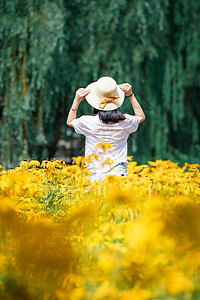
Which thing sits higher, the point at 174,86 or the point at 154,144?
the point at 174,86

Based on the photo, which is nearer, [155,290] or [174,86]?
[155,290]

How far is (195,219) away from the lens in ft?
4.96

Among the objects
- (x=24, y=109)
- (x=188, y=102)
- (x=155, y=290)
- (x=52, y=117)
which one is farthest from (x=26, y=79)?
(x=155, y=290)

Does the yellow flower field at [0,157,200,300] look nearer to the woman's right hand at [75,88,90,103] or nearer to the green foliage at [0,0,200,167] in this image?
the woman's right hand at [75,88,90,103]

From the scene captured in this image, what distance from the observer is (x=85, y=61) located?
6121 mm

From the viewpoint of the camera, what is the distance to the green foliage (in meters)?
5.89

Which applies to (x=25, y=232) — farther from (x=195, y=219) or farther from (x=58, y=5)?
(x=58, y=5)

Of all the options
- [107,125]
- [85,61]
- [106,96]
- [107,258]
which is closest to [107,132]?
[107,125]

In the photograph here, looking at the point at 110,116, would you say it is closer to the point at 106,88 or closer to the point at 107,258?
the point at 106,88

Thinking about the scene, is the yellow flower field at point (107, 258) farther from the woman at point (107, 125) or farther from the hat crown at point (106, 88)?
the hat crown at point (106, 88)

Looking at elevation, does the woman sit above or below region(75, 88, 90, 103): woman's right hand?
below

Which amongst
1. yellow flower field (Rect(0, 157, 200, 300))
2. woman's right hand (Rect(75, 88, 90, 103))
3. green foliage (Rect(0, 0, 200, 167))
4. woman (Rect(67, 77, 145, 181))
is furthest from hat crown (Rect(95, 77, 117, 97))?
green foliage (Rect(0, 0, 200, 167))

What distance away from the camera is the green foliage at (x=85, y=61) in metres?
5.89

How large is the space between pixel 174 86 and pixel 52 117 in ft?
6.86
